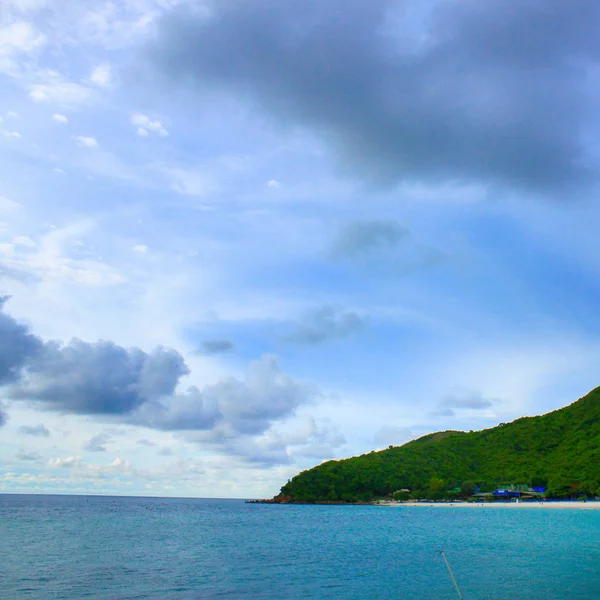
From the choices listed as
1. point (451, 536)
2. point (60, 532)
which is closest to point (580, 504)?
point (451, 536)

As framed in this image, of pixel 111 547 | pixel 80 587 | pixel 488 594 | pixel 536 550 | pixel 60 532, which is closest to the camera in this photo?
pixel 488 594

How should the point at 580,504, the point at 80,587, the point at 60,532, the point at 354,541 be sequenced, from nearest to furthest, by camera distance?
the point at 80,587, the point at 354,541, the point at 60,532, the point at 580,504

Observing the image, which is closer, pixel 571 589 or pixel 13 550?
pixel 571 589

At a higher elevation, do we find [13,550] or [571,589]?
[13,550]

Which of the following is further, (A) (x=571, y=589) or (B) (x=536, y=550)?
(B) (x=536, y=550)

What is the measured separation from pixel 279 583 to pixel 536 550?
122ft

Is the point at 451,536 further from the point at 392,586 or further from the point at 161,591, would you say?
the point at 161,591

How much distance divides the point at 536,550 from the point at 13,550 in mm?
64109

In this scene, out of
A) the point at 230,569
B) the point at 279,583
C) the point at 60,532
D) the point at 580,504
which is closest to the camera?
the point at 279,583

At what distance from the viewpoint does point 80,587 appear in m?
43.2

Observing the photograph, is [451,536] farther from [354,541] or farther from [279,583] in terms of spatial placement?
[279,583]

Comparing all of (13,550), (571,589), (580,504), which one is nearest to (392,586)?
(571,589)

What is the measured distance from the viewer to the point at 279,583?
152ft

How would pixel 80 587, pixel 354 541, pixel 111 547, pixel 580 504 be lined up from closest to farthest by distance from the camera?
1. pixel 80 587
2. pixel 111 547
3. pixel 354 541
4. pixel 580 504
